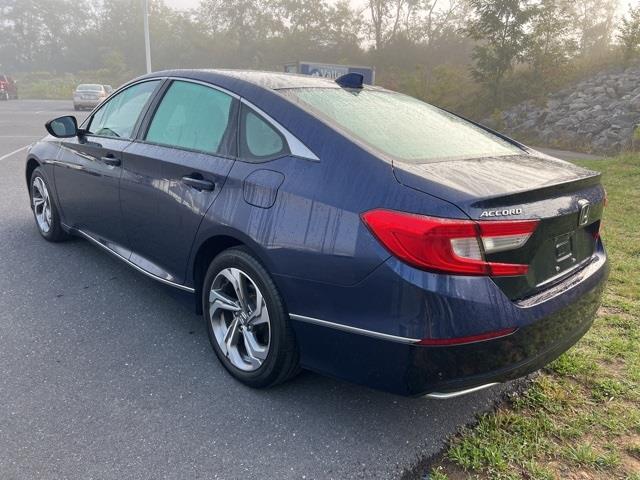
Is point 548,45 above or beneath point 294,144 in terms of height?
above

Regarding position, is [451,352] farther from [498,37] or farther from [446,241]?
[498,37]

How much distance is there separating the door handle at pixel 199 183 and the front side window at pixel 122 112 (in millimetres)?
956

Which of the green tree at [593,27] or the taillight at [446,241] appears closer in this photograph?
the taillight at [446,241]

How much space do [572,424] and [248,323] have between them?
64.4 inches

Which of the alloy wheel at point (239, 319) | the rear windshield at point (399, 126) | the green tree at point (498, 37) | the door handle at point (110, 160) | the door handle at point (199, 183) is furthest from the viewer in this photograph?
the green tree at point (498, 37)

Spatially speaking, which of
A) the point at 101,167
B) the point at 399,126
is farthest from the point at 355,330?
the point at 101,167

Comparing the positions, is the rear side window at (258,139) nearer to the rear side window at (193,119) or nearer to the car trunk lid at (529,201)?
the rear side window at (193,119)

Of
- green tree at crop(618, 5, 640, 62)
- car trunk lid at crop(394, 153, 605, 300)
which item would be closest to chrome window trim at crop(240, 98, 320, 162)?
car trunk lid at crop(394, 153, 605, 300)

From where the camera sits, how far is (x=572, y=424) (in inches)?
94.7

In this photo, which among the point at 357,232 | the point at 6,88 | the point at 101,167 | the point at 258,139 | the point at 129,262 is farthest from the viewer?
the point at 6,88

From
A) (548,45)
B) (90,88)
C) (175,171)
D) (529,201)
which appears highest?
(548,45)

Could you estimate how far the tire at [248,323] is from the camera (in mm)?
2385

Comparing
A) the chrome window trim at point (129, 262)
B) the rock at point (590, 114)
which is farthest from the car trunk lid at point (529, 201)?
the rock at point (590, 114)

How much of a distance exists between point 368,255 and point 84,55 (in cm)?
7481
